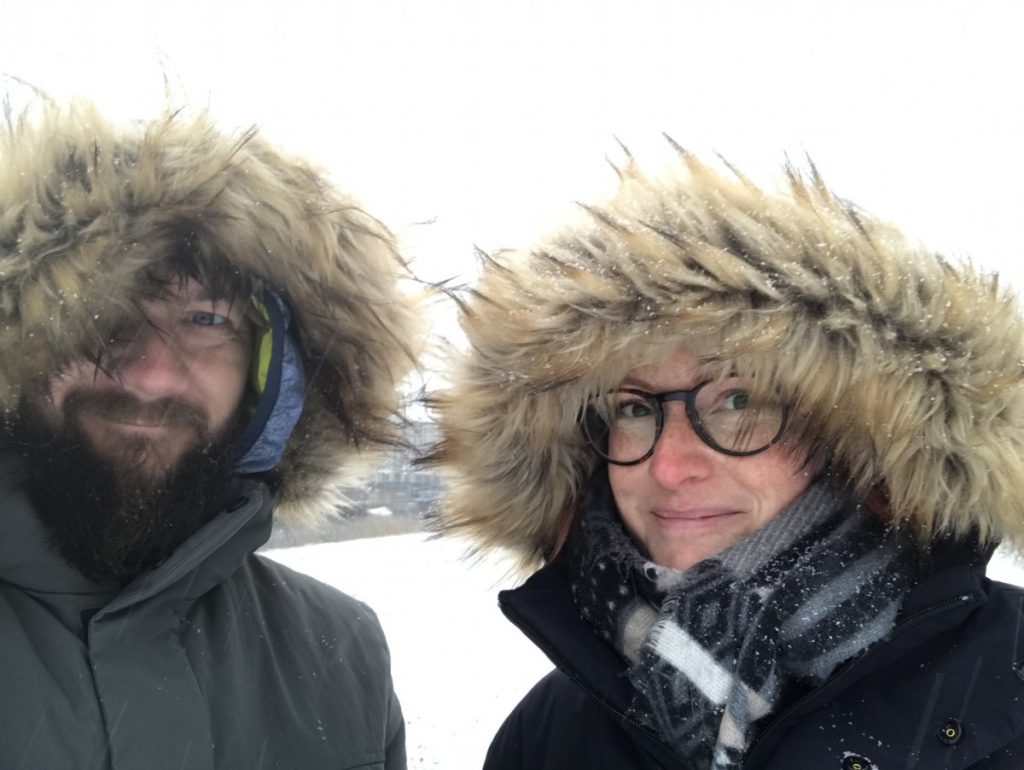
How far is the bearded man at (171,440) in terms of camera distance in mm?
1450

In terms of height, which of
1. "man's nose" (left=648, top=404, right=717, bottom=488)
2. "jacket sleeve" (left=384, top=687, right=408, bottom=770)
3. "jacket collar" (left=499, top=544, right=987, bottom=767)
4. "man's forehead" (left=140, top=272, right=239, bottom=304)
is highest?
"man's forehead" (left=140, top=272, right=239, bottom=304)

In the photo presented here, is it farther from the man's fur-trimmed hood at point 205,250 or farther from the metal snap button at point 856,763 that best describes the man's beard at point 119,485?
the metal snap button at point 856,763

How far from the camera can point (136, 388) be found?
1753 millimetres

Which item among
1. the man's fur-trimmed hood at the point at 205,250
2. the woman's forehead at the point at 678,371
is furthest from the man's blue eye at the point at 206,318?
the woman's forehead at the point at 678,371

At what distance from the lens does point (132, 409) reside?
1727 millimetres

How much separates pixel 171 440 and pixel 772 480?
A: 1372mm

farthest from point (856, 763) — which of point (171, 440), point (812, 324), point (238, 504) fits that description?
point (171, 440)

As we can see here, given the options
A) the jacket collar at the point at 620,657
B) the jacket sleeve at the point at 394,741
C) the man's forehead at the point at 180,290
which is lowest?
the jacket sleeve at the point at 394,741

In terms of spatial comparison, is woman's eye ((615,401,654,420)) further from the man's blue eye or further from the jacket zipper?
the man's blue eye

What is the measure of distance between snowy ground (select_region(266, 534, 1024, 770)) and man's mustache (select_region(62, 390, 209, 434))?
2.76 ft

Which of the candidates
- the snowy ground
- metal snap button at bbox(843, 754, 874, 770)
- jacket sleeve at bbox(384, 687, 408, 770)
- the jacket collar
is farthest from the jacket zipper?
jacket sleeve at bbox(384, 687, 408, 770)

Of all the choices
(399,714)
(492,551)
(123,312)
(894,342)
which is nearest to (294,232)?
(123,312)

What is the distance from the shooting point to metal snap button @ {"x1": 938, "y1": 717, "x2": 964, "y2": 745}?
1.27 m

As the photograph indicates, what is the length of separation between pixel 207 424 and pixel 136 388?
177 millimetres
